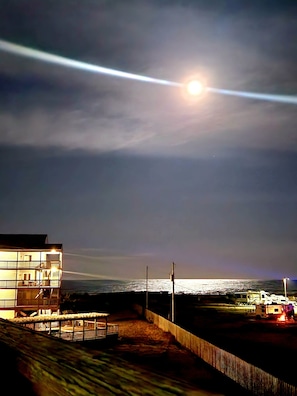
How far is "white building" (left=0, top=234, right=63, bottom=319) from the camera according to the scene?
3400cm

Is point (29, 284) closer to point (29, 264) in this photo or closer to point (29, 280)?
point (29, 280)

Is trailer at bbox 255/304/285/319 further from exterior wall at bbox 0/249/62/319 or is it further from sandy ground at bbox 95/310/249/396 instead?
exterior wall at bbox 0/249/62/319

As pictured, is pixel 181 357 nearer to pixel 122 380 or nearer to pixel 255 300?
pixel 122 380

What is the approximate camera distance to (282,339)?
33562 mm

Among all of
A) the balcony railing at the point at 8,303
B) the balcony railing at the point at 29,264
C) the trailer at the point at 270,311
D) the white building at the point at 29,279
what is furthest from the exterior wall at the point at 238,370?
the trailer at the point at 270,311

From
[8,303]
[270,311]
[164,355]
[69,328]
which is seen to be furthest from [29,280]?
[270,311]

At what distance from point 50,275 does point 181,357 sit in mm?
15129

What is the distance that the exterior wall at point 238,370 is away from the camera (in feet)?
44.3

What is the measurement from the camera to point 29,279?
35.6 meters

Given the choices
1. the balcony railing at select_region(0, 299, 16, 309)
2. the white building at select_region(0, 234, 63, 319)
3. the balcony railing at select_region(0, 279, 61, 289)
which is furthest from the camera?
the balcony railing at select_region(0, 279, 61, 289)

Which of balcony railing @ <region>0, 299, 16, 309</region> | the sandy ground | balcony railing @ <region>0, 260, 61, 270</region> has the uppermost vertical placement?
balcony railing @ <region>0, 260, 61, 270</region>

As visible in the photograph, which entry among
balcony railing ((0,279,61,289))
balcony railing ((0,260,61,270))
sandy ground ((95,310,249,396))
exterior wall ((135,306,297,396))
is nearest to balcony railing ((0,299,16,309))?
balcony railing ((0,279,61,289))

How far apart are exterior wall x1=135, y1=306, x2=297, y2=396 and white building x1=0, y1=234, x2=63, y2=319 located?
11948 mm

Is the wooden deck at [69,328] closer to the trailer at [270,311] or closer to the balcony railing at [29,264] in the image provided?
the balcony railing at [29,264]
